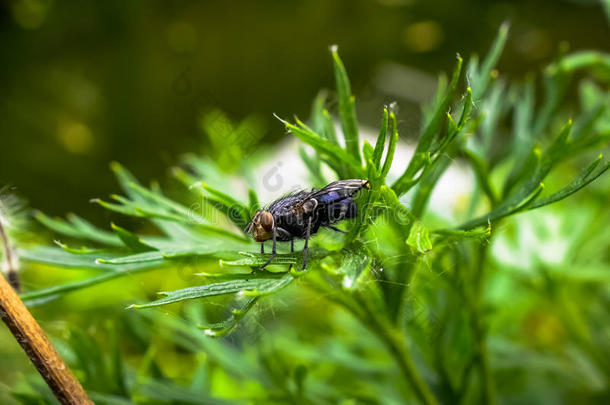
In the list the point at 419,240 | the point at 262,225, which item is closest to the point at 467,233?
the point at 419,240

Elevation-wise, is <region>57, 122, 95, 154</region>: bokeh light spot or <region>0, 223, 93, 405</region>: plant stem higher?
<region>57, 122, 95, 154</region>: bokeh light spot

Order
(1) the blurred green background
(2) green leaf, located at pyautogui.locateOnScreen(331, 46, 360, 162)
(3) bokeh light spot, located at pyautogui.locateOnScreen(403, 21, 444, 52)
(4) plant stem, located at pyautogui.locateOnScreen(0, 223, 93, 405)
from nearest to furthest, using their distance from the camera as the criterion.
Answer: (4) plant stem, located at pyautogui.locateOnScreen(0, 223, 93, 405), (2) green leaf, located at pyautogui.locateOnScreen(331, 46, 360, 162), (1) the blurred green background, (3) bokeh light spot, located at pyautogui.locateOnScreen(403, 21, 444, 52)

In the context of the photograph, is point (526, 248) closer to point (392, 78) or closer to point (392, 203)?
point (392, 203)

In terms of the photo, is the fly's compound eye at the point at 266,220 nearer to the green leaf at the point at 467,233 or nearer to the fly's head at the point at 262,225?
the fly's head at the point at 262,225

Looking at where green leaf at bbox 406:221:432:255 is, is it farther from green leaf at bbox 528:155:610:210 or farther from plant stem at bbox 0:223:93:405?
plant stem at bbox 0:223:93:405

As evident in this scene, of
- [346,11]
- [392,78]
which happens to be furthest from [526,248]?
[346,11]

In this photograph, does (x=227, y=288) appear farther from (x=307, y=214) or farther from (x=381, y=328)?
(x=381, y=328)

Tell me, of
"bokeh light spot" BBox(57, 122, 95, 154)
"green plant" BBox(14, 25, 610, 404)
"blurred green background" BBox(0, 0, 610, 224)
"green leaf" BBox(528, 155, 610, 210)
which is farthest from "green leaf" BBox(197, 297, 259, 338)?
"bokeh light spot" BBox(57, 122, 95, 154)
